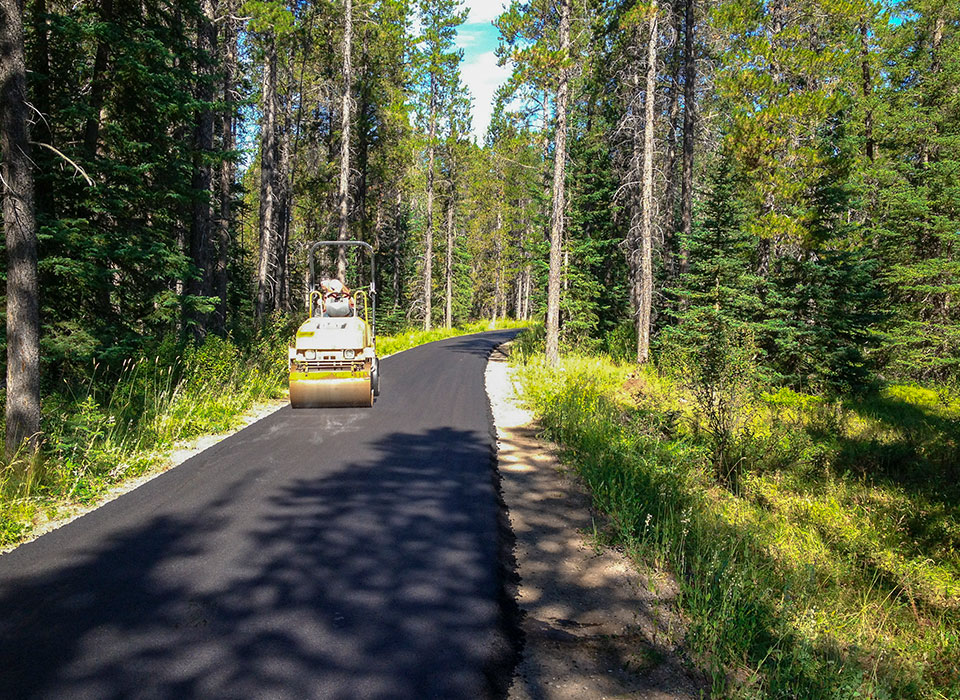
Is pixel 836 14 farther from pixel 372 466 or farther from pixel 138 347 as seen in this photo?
pixel 138 347

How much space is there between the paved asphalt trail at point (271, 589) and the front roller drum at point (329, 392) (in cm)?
314

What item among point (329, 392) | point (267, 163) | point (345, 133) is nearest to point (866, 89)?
point (345, 133)

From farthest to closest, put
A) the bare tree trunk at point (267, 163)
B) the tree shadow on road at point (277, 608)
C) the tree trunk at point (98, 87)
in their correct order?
1. the bare tree trunk at point (267, 163)
2. the tree trunk at point (98, 87)
3. the tree shadow on road at point (277, 608)

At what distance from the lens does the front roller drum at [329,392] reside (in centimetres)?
1072

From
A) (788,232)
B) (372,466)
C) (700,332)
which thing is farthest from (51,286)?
(788,232)

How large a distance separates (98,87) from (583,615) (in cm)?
1269

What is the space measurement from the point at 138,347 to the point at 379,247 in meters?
29.3

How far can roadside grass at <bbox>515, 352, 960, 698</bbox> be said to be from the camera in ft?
12.1

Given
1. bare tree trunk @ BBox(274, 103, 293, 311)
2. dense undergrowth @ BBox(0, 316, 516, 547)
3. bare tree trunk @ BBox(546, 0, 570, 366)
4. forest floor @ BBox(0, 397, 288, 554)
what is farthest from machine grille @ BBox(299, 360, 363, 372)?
bare tree trunk @ BBox(274, 103, 293, 311)

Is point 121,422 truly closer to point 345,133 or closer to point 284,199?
point 345,133

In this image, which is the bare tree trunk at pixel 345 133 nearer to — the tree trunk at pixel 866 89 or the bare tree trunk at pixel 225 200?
the bare tree trunk at pixel 225 200

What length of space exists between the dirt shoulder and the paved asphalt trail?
26 cm

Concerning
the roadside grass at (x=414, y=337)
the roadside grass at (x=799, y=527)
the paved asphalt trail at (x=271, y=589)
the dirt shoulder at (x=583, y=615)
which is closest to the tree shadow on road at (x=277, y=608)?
the paved asphalt trail at (x=271, y=589)

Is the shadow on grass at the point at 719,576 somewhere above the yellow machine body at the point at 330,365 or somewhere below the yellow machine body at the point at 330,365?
below
